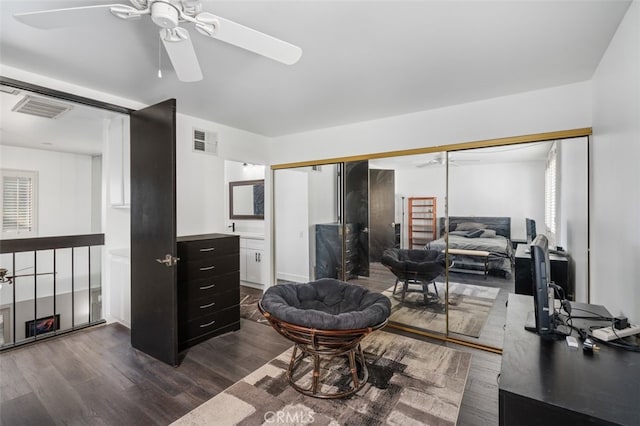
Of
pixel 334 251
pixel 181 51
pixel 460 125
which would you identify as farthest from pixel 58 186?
pixel 460 125

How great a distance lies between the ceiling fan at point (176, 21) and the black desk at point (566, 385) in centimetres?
173

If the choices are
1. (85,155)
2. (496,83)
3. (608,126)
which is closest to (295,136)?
(496,83)

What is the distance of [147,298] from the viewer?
8.69 feet

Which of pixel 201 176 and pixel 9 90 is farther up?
pixel 9 90

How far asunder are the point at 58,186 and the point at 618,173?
26.1ft

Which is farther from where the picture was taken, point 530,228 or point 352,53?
point 530,228

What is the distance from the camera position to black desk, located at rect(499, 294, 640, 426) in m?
0.84

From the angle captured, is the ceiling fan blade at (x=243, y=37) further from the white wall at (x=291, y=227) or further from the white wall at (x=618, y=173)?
the white wall at (x=291, y=227)

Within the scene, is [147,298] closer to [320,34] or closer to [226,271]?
[226,271]

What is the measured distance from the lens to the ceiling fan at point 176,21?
1.24 meters

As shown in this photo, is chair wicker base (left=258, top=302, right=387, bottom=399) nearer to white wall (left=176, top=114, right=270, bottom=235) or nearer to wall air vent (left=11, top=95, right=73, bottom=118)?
white wall (left=176, top=114, right=270, bottom=235)

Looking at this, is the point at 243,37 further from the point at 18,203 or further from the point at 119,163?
the point at 18,203

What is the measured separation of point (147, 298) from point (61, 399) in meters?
0.85

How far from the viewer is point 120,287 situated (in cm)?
327
